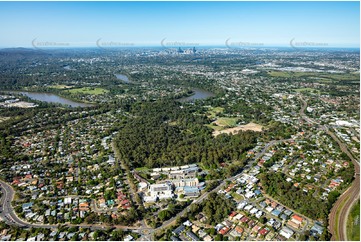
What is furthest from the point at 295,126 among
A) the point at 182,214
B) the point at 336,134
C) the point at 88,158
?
the point at 88,158

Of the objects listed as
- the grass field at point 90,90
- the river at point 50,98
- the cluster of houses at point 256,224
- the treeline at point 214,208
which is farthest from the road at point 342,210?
the grass field at point 90,90

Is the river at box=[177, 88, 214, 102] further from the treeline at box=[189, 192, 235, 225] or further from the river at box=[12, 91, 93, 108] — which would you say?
the treeline at box=[189, 192, 235, 225]

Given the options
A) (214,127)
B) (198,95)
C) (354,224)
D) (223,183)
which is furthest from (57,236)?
(198,95)

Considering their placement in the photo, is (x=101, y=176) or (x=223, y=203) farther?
(x=101, y=176)

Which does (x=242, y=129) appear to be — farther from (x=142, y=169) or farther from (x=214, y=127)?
(x=142, y=169)

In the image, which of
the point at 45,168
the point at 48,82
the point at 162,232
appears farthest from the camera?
the point at 48,82

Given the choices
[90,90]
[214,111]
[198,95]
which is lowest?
[198,95]

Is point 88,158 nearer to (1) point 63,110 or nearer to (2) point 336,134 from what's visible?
(1) point 63,110
